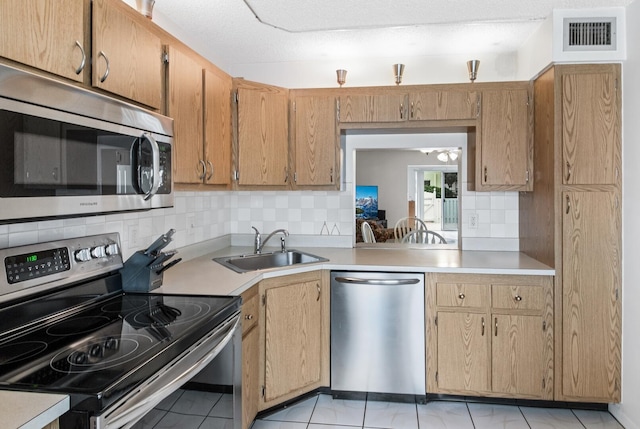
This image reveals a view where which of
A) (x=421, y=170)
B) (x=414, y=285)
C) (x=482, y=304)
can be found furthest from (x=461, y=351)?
(x=421, y=170)

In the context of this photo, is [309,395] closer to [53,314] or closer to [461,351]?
[461,351]

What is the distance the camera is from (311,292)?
104 inches

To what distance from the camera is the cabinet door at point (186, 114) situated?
205 centimetres

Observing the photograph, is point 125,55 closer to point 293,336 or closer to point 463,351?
point 293,336

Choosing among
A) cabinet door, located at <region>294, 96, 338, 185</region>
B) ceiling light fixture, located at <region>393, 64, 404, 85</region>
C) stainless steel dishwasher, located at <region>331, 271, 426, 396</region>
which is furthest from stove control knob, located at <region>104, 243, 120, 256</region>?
ceiling light fixture, located at <region>393, 64, 404, 85</region>

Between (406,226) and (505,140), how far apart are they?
0.96m

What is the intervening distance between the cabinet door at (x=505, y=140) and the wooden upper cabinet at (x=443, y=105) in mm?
85

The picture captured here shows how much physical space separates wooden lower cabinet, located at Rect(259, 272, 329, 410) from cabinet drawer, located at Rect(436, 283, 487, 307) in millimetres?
701

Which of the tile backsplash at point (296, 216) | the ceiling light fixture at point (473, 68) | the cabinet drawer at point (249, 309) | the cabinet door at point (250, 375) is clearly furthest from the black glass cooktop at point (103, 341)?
the ceiling light fixture at point (473, 68)

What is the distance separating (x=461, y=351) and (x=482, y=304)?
31cm

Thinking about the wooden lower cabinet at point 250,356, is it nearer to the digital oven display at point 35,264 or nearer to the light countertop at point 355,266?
the light countertop at point 355,266

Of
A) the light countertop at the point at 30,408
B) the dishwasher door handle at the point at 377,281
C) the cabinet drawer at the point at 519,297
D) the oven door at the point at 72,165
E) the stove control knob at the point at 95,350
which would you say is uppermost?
the oven door at the point at 72,165

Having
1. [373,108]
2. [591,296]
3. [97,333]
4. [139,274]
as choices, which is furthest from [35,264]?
[591,296]

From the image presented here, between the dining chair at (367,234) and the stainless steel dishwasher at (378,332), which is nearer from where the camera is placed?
the stainless steel dishwasher at (378,332)
